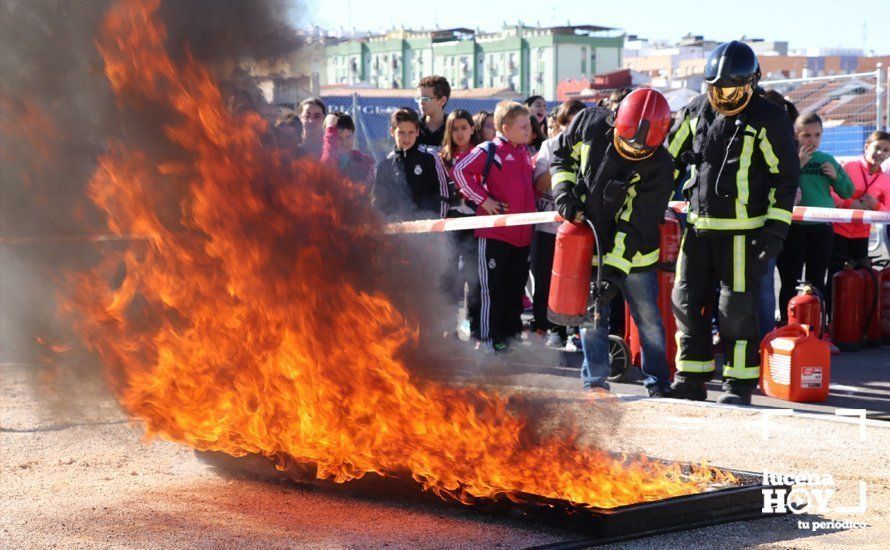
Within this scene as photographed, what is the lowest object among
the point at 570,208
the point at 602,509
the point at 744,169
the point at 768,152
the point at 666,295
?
the point at 602,509

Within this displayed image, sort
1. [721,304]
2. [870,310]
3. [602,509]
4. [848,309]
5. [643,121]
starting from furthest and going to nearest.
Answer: [870,310]
[848,309]
[721,304]
[643,121]
[602,509]

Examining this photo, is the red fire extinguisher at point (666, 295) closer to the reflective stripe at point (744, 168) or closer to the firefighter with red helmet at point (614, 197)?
the firefighter with red helmet at point (614, 197)

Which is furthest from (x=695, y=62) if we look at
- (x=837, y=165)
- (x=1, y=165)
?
(x=1, y=165)

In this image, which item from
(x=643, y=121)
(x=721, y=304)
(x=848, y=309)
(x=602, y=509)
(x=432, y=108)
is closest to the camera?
(x=602, y=509)

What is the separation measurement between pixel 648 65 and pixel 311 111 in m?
82.0

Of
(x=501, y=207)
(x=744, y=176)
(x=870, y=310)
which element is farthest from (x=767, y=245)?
(x=870, y=310)

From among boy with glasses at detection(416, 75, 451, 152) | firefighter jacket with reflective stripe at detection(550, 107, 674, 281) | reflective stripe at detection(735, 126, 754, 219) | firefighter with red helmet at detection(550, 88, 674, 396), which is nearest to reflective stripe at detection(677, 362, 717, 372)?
firefighter with red helmet at detection(550, 88, 674, 396)

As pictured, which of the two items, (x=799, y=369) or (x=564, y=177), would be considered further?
(x=799, y=369)

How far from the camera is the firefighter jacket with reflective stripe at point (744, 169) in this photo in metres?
6.62

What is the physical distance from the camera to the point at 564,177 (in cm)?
688

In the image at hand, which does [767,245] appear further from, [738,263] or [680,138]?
[680,138]

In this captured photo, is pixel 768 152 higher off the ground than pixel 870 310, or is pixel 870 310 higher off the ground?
pixel 768 152

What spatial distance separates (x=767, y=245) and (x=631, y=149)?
1034mm

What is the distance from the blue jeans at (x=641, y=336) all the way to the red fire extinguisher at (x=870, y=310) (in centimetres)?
321
